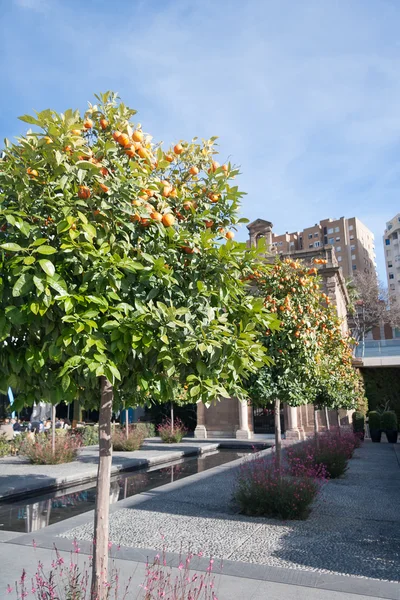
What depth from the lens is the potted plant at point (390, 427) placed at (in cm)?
2617

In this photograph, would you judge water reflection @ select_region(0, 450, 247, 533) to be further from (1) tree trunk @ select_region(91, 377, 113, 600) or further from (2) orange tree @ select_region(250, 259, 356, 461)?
(1) tree trunk @ select_region(91, 377, 113, 600)

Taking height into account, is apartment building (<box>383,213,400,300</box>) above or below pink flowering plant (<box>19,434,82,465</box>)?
above

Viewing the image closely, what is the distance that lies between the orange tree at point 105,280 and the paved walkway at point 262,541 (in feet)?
8.00

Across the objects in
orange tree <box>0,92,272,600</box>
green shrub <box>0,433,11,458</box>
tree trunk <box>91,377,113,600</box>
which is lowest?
green shrub <box>0,433,11,458</box>

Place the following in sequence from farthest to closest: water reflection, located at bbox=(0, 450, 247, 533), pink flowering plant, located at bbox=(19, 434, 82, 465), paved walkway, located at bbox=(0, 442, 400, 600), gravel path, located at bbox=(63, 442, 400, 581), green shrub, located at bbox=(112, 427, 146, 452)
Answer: green shrub, located at bbox=(112, 427, 146, 452) → pink flowering plant, located at bbox=(19, 434, 82, 465) → water reflection, located at bbox=(0, 450, 247, 533) → gravel path, located at bbox=(63, 442, 400, 581) → paved walkway, located at bbox=(0, 442, 400, 600)

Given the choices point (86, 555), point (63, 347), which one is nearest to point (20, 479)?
point (86, 555)

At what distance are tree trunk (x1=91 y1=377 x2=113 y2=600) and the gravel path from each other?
2.51 meters

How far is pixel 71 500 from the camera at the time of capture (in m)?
11.5

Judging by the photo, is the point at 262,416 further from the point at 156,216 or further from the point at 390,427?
the point at 156,216

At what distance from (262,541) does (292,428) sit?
22.1m

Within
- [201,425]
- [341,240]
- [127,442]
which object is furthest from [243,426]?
[341,240]

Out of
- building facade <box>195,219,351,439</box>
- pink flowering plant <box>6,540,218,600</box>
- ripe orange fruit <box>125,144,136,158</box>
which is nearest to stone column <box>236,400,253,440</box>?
building facade <box>195,219,351,439</box>

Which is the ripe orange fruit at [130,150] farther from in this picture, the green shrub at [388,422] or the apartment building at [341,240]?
the apartment building at [341,240]

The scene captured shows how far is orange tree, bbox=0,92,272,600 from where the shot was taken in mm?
3307
